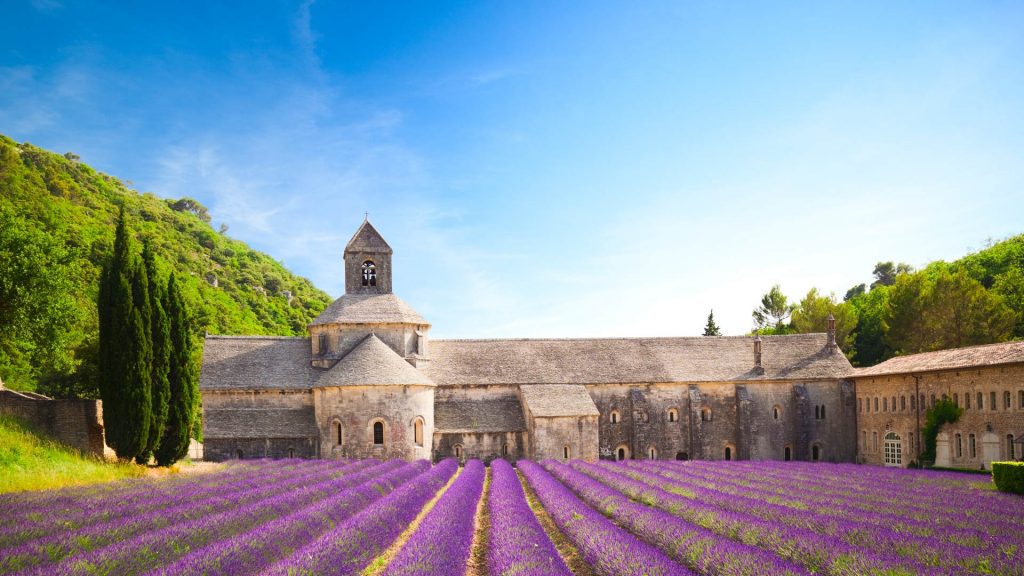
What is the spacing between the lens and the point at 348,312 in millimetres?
43469

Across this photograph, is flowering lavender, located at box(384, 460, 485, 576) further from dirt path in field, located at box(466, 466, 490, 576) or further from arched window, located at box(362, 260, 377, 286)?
arched window, located at box(362, 260, 377, 286)

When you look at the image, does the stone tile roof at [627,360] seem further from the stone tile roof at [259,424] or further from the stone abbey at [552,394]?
the stone tile roof at [259,424]

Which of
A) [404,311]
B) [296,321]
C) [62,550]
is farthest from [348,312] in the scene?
[296,321]

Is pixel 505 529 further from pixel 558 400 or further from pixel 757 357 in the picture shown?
pixel 757 357

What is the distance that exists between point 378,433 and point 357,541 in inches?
974

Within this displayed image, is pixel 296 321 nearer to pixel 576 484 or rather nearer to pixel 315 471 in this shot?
pixel 315 471

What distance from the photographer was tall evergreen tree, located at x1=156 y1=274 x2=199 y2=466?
101ft

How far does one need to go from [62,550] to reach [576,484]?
54.8ft

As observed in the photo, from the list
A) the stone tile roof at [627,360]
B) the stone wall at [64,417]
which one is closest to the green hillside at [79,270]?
the stone wall at [64,417]

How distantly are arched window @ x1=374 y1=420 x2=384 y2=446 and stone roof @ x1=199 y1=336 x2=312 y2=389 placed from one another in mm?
5517

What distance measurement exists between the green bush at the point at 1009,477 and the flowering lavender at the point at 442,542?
17.6 meters

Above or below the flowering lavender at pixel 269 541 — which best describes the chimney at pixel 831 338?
above

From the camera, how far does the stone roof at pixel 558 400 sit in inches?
1597

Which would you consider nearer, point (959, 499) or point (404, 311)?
point (959, 499)
